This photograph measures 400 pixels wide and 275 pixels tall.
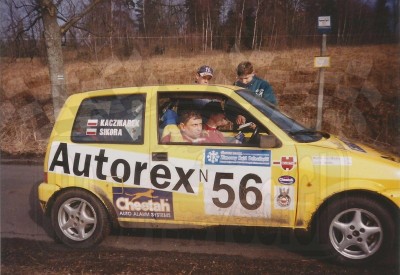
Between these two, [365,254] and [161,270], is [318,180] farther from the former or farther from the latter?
[161,270]

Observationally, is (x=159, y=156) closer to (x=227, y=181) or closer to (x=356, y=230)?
(x=227, y=181)

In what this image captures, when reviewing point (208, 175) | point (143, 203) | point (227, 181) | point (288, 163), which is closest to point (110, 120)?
point (143, 203)

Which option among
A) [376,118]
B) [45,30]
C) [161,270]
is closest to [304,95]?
[376,118]

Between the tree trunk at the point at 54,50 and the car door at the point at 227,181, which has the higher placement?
the tree trunk at the point at 54,50

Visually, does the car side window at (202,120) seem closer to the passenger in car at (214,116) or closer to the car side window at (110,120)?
the passenger in car at (214,116)

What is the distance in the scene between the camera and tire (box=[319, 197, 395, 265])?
13.1 ft

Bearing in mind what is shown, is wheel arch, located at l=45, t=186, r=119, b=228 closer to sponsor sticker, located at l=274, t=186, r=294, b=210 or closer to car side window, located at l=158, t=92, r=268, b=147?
car side window, located at l=158, t=92, r=268, b=147

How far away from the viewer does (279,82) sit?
16.3 m

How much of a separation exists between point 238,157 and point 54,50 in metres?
7.60

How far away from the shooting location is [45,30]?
10211mm

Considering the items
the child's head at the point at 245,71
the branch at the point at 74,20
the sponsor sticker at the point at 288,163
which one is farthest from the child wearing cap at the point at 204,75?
the branch at the point at 74,20

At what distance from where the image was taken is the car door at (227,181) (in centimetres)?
421

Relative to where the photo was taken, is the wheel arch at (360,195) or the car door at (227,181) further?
the car door at (227,181)

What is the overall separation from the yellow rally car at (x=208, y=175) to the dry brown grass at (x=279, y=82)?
5826mm
